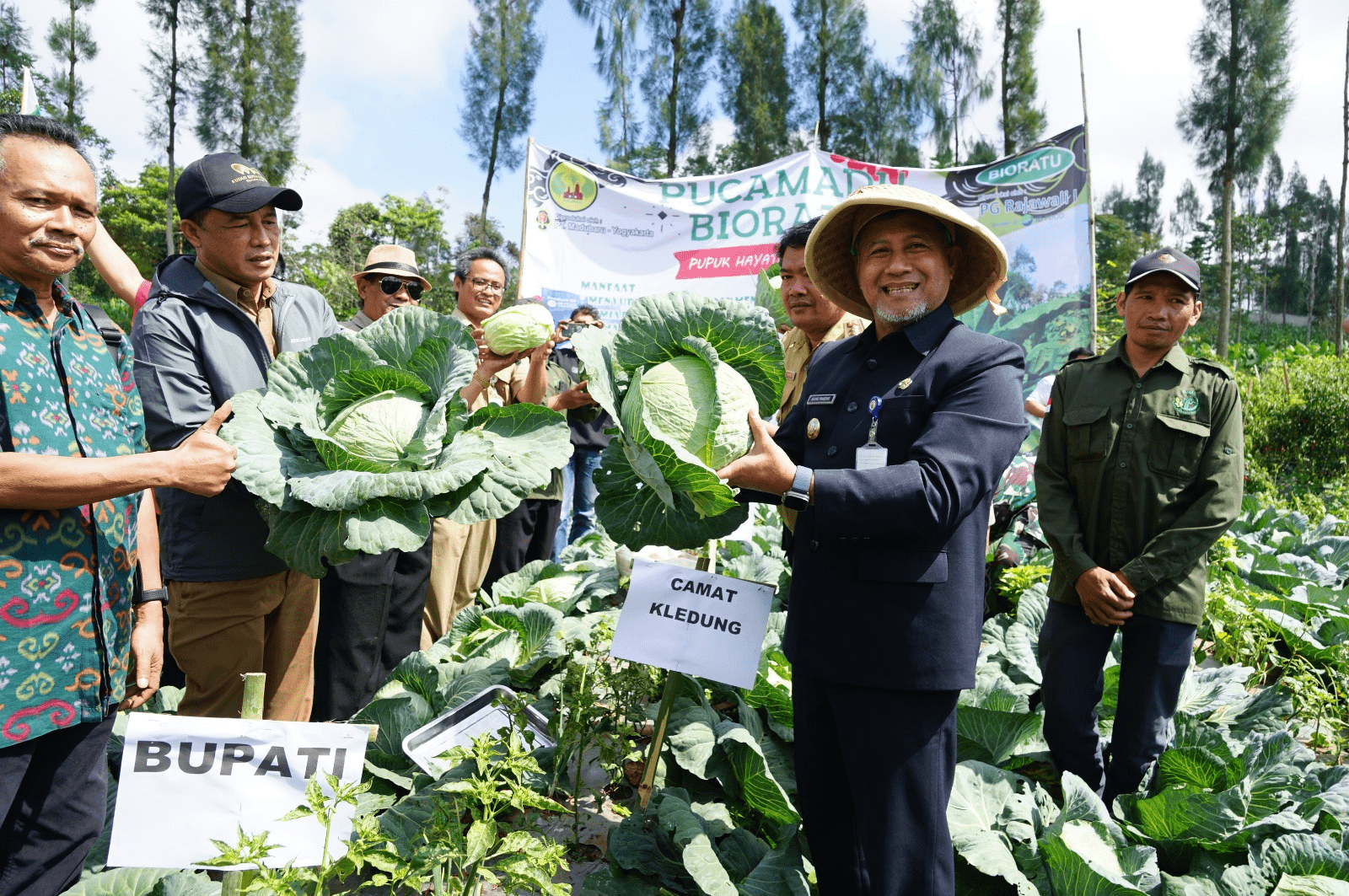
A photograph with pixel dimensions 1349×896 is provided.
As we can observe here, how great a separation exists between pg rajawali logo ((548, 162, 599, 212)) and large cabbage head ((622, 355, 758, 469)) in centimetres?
666

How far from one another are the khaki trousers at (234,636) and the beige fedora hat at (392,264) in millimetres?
1991

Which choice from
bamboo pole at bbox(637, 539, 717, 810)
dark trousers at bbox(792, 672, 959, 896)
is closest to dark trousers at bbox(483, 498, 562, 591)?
bamboo pole at bbox(637, 539, 717, 810)

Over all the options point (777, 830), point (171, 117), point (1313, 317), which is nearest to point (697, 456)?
point (777, 830)

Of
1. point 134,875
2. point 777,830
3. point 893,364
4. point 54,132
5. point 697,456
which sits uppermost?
point 54,132

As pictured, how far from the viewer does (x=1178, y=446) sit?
300 cm

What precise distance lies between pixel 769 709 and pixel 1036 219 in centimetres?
588

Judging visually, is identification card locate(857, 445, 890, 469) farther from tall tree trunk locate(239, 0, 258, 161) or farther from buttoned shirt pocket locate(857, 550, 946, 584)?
tall tree trunk locate(239, 0, 258, 161)

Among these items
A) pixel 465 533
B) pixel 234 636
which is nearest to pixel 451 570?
pixel 465 533

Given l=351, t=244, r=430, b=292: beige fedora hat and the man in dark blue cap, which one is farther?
l=351, t=244, r=430, b=292: beige fedora hat

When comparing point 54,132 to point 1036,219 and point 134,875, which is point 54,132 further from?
point 1036,219

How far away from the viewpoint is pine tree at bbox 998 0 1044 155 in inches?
883

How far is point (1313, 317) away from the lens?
55.6 metres

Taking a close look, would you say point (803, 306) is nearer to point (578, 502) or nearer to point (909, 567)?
point (909, 567)

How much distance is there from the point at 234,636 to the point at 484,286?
2.49m
